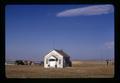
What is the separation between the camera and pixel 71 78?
306 centimetres

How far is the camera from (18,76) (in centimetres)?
315
